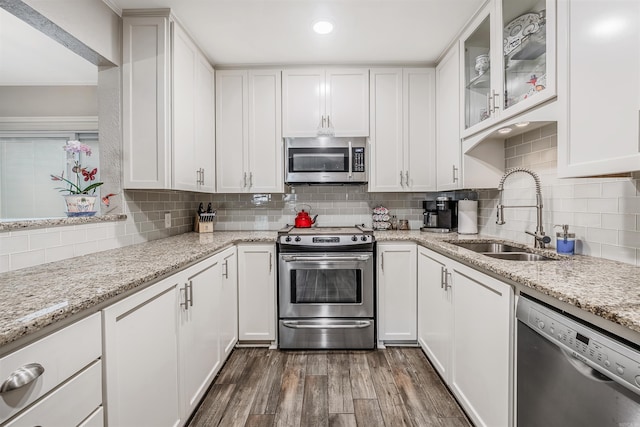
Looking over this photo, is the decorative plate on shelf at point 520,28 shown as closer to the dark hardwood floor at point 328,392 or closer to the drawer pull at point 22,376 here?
the dark hardwood floor at point 328,392

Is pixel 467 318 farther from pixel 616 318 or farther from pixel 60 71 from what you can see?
pixel 60 71

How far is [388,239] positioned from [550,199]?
1053 millimetres

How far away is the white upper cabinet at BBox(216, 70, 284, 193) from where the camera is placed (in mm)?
2783

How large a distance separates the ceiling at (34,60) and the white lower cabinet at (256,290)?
2.19 meters

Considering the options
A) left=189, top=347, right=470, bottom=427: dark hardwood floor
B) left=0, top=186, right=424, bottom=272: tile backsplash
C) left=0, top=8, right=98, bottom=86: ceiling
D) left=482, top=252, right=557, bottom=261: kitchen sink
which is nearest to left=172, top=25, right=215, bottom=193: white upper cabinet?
left=0, top=186, right=424, bottom=272: tile backsplash

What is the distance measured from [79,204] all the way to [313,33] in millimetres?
1880

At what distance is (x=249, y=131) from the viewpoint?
9.21ft

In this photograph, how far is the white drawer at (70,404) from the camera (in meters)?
0.71

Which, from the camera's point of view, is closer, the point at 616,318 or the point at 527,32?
the point at 616,318

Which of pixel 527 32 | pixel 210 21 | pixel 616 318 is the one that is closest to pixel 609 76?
pixel 527 32

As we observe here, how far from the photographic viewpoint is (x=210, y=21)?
211 cm

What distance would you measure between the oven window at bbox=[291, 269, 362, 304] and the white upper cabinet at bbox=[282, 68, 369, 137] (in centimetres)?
123

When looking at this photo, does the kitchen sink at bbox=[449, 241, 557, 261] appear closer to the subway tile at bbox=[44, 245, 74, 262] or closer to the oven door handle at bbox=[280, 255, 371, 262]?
the oven door handle at bbox=[280, 255, 371, 262]

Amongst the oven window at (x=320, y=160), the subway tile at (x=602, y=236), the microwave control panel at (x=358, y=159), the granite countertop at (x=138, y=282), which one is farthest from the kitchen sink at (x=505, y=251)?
the oven window at (x=320, y=160)
